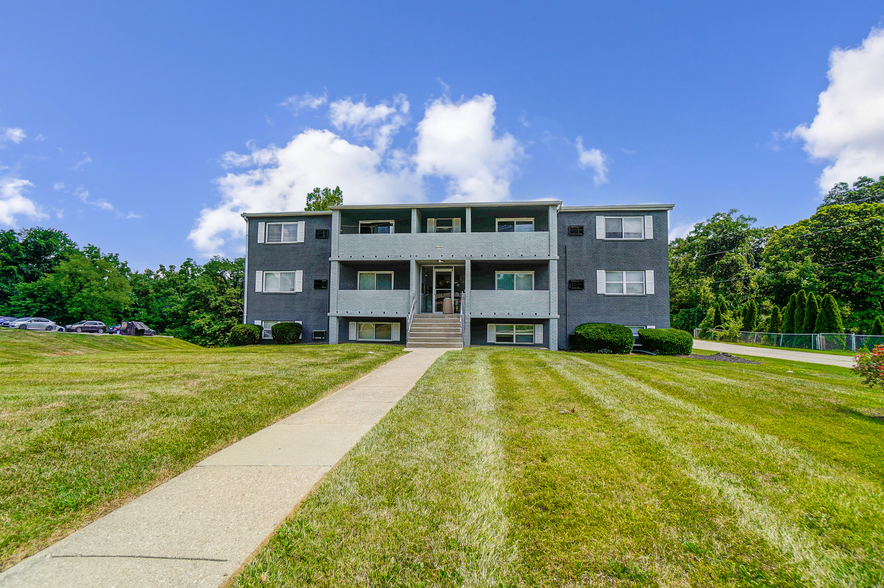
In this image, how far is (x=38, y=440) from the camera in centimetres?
338

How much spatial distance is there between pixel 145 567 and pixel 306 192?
2810 cm

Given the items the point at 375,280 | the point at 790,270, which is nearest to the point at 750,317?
the point at 790,270

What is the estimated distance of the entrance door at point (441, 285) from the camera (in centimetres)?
1812

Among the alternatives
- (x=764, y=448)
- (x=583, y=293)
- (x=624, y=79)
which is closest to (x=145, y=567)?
(x=764, y=448)

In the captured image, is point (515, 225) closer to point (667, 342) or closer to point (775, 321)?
point (667, 342)

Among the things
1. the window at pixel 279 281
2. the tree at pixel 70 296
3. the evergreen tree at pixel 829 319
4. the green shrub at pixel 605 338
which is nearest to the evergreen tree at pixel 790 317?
the evergreen tree at pixel 829 319

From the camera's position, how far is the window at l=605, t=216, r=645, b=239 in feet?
53.8

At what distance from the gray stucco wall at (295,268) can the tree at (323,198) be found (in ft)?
27.6

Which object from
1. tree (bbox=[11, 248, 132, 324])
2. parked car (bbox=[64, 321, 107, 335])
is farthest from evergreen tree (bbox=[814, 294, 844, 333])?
tree (bbox=[11, 248, 132, 324])

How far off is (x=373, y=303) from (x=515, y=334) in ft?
21.3

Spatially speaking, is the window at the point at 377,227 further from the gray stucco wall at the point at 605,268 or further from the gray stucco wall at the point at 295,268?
the gray stucco wall at the point at 605,268

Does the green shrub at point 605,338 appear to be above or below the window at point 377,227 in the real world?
below

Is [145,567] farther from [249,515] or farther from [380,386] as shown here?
[380,386]

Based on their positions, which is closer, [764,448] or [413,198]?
[764,448]
